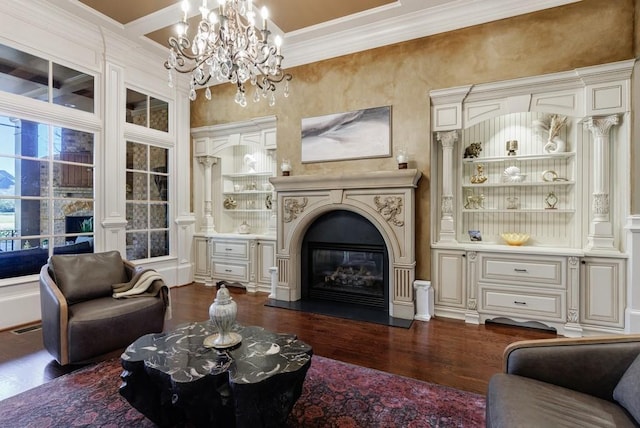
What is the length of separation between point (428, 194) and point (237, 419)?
311 centimetres

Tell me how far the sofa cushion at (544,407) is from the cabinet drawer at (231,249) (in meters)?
4.08

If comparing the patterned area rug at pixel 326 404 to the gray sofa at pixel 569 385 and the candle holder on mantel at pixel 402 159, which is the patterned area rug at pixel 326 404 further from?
the candle holder on mantel at pixel 402 159

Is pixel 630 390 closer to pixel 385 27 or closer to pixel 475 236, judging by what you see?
pixel 475 236

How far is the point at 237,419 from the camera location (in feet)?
5.18

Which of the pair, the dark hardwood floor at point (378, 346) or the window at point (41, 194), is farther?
the window at point (41, 194)

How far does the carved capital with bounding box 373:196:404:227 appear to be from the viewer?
386cm

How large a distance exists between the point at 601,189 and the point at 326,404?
3337 mm

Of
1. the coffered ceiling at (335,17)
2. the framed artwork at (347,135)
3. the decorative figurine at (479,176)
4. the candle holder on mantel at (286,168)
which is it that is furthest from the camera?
the candle holder on mantel at (286,168)

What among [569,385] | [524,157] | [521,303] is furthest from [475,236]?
[569,385]

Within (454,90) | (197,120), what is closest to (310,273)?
(454,90)

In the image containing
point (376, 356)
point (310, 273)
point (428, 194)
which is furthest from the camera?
point (310, 273)

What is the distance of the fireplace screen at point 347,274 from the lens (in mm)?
4203

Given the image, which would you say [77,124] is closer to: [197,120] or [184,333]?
[197,120]

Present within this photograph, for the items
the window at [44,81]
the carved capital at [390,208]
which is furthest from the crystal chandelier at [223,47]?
the window at [44,81]
